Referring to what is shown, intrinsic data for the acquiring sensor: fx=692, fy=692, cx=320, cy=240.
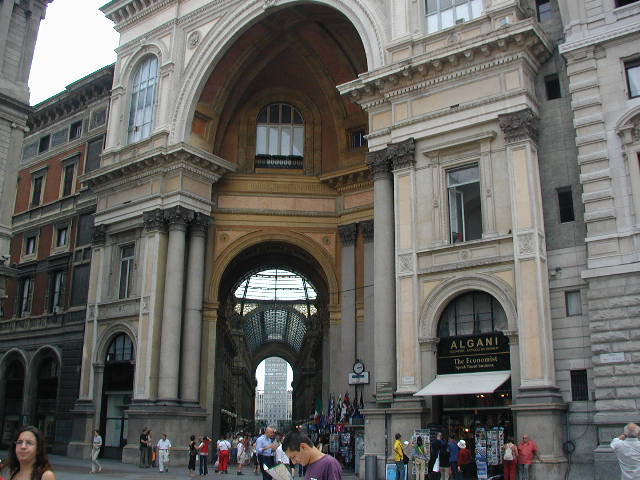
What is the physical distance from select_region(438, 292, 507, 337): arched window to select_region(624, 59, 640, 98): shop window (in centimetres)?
773

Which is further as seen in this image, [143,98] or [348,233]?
[143,98]

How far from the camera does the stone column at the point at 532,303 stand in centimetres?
1980

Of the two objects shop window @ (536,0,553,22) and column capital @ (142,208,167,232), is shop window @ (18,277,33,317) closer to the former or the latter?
column capital @ (142,208,167,232)

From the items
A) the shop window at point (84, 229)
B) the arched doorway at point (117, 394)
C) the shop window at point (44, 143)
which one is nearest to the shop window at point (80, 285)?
the shop window at point (84, 229)

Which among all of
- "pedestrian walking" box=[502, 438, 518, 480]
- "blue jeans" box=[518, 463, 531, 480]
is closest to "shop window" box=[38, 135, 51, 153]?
"pedestrian walking" box=[502, 438, 518, 480]

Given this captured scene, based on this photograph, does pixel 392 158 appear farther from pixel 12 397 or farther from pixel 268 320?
pixel 268 320

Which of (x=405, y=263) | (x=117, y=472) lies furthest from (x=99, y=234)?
(x=405, y=263)

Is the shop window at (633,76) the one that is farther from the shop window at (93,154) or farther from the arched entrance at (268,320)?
the shop window at (93,154)

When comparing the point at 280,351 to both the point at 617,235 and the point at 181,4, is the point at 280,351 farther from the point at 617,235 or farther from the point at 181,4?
the point at 617,235

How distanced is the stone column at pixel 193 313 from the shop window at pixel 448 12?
13909 mm

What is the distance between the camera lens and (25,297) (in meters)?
40.9

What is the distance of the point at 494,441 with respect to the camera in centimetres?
2086

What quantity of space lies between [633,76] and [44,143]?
35.1 metres

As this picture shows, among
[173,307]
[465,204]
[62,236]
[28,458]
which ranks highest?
[62,236]
